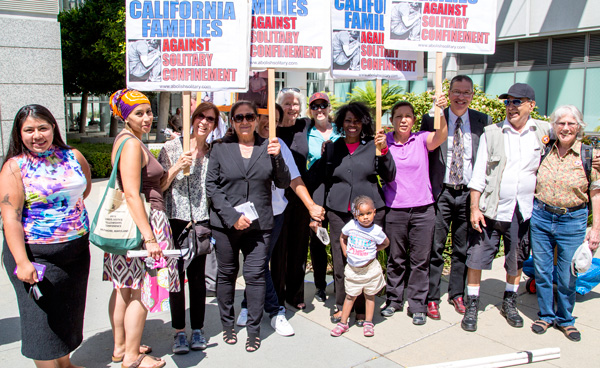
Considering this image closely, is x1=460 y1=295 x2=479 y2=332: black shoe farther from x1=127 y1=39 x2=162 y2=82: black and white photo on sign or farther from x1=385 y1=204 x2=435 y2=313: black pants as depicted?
x1=127 y1=39 x2=162 y2=82: black and white photo on sign

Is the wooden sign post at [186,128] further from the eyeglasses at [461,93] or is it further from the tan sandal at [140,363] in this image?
the eyeglasses at [461,93]

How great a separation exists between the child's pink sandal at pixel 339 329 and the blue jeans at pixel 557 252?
1.75 metres

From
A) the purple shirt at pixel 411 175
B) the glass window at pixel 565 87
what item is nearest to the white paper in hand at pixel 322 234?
the purple shirt at pixel 411 175

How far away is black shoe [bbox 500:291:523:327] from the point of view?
15.6ft

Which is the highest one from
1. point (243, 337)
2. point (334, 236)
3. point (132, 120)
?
point (132, 120)

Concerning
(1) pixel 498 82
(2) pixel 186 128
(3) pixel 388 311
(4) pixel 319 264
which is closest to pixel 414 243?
(3) pixel 388 311

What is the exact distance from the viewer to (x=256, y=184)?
4.25 m

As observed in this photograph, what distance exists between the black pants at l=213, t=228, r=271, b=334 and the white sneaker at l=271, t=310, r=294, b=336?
31 cm

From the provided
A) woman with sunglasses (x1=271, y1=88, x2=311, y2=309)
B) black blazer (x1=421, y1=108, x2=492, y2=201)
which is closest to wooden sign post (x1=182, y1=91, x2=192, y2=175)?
woman with sunglasses (x1=271, y1=88, x2=311, y2=309)

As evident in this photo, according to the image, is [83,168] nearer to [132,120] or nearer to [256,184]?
[132,120]

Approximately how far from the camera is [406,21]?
15.0ft

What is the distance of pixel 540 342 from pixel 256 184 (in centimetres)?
270

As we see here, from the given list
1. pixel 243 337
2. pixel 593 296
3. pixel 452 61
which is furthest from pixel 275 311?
pixel 452 61

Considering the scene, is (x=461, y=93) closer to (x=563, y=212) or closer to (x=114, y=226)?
(x=563, y=212)
